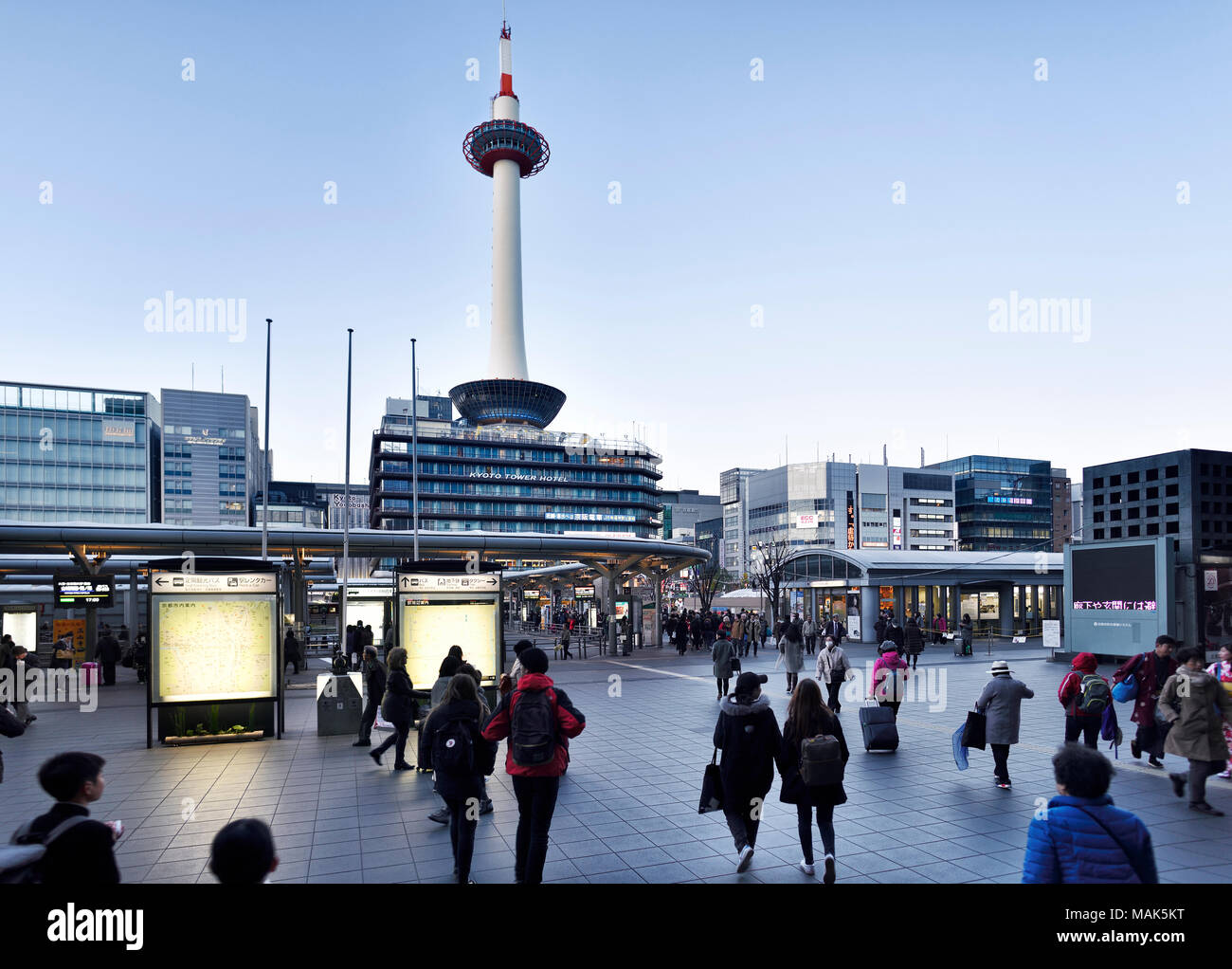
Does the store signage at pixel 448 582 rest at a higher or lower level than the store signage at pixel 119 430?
lower

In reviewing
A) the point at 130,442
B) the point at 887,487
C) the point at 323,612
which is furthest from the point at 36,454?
the point at 887,487

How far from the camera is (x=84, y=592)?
79.4 ft

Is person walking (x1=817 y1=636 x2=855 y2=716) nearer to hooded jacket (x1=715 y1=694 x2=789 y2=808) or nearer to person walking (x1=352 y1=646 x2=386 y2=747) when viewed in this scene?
person walking (x1=352 y1=646 x2=386 y2=747)

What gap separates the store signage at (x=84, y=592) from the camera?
24.1 metres

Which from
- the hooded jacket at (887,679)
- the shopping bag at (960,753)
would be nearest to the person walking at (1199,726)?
the shopping bag at (960,753)

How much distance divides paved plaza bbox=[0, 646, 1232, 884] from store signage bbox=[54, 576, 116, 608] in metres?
11.5

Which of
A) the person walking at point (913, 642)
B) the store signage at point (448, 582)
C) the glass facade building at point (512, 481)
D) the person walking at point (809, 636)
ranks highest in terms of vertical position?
the glass facade building at point (512, 481)

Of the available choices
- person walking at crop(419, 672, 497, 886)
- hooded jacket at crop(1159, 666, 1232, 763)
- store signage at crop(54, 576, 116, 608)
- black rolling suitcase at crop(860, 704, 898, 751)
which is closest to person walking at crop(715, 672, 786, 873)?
person walking at crop(419, 672, 497, 886)

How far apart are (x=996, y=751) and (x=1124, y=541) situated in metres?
→ 18.0

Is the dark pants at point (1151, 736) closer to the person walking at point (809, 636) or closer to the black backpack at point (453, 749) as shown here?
the black backpack at point (453, 749)

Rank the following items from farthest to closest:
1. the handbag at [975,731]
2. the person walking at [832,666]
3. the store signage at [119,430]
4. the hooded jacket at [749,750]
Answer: the store signage at [119,430]
the person walking at [832,666]
the handbag at [975,731]
the hooded jacket at [749,750]

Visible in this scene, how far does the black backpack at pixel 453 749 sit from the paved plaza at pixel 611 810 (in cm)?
106

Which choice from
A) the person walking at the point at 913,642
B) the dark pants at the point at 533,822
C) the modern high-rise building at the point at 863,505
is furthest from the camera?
the modern high-rise building at the point at 863,505
